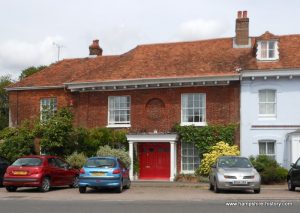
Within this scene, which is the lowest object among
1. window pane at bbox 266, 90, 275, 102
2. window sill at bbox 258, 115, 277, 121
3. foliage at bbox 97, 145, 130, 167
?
foliage at bbox 97, 145, 130, 167

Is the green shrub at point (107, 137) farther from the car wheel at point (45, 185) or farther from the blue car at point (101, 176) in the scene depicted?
the blue car at point (101, 176)

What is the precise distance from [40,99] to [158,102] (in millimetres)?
8414

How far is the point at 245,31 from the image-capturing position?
29.8 m

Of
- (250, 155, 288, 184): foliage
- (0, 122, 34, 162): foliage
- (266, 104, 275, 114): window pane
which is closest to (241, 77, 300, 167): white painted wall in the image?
(266, 104, 275, 114): window pane

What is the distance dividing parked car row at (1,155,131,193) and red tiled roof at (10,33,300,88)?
31.6 ft

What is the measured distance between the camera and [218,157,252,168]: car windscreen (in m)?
19.6

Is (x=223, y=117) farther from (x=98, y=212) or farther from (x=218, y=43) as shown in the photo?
(x=98, y=212)

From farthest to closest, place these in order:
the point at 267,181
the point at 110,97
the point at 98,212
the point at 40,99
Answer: the point at 40,99, the point at 110,97, the point at 267,181, the point at 98,212

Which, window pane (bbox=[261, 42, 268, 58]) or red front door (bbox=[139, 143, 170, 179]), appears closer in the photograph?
window pane (bbox=[261, 42, 268, 58])

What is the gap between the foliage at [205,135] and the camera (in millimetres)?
26703

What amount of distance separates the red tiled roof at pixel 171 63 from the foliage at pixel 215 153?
158 inches

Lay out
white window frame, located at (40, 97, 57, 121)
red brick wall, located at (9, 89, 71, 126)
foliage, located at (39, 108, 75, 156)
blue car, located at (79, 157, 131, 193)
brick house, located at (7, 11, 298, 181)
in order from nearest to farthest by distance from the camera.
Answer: blue car, located at (79, 157, 131, 193) < brick house, located at (7, 11, 298, 181) < foliage, located at (39, 108, 75, 156) < white window frame, located at (40, 97, 57, 121) < red brick wall, located at (9, 89, 71, 126)

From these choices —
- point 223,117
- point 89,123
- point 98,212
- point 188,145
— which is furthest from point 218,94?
point 98,212

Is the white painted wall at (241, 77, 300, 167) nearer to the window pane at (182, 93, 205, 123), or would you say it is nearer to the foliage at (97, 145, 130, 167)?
the window pane at (182, 93, 205, 123)
